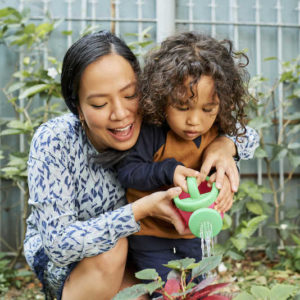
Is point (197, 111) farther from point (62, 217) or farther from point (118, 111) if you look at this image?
point (62, 217)

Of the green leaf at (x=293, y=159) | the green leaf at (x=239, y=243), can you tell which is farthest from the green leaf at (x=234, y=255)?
the green leaf at (x=293, y=159)

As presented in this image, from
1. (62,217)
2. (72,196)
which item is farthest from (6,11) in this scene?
(62,217)

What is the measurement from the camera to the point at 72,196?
170cm

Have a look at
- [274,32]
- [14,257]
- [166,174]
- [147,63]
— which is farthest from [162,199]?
[274,32]

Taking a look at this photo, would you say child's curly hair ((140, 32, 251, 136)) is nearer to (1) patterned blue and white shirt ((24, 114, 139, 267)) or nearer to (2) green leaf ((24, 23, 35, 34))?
(1) patterned blue and white shirt ((24, 114, 139, 267))

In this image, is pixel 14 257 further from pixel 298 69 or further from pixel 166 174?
pixel 298 69

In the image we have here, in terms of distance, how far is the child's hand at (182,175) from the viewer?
140cm

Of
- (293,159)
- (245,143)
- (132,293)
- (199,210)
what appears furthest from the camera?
(293,159)

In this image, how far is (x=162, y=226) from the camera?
1735 mm

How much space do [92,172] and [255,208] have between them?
165 cm

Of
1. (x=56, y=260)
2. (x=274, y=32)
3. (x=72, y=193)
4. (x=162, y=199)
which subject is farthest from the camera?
(x=274, y=32)

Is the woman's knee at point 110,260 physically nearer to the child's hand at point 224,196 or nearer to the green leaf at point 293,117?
the child's hand at point 224,196

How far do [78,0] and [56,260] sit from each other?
2.35 m

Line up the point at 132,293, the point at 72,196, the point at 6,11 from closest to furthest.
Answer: the point at 132,293 < the point at 72,196 < the point at 6,11
